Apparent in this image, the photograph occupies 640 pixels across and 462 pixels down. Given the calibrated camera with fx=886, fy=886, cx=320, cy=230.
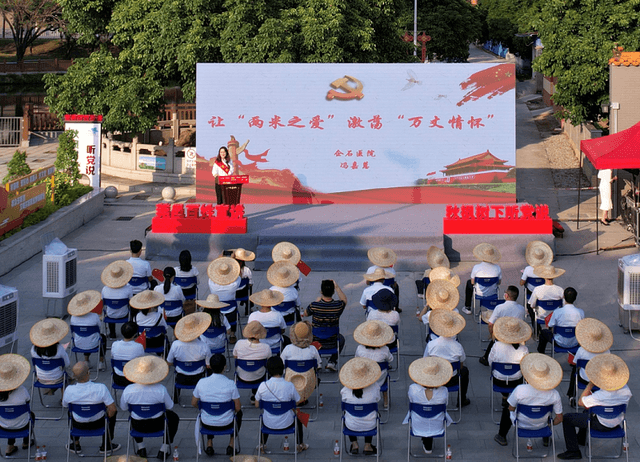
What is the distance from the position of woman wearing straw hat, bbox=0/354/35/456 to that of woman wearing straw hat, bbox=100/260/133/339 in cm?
300

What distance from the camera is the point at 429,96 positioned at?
20.5 m

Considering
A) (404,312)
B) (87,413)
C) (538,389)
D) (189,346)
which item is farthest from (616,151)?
(87,413)

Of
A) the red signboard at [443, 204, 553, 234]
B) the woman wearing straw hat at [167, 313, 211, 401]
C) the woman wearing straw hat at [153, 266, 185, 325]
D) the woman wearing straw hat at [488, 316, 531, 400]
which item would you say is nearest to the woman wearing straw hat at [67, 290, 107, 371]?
the woman wearing straw hat at [153, 266, 185, 325]

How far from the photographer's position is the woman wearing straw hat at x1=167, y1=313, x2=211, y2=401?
1048cm

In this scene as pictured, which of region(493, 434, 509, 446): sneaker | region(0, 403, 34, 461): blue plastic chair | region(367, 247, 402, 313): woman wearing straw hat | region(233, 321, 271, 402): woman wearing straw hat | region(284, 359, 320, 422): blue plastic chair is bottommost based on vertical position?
region(493, 434, 509, 446): sneaker

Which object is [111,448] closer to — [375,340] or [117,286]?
[117,286]

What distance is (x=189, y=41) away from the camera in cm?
2430

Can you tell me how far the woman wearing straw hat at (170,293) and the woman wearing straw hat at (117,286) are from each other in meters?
0.49

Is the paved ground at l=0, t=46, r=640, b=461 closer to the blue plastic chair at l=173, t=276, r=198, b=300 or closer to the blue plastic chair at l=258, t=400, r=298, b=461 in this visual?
the blue plastic chair at l=258, t=400, r=298, b=461

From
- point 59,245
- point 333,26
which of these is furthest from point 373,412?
point 333,26

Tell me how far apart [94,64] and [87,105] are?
123 centimetres

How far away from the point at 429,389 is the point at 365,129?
39.4ft

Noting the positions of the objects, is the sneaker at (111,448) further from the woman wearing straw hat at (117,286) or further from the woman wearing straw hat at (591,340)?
the woman wearing straw hat at (591,340)

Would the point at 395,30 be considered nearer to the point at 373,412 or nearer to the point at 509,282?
the point at 509,282
